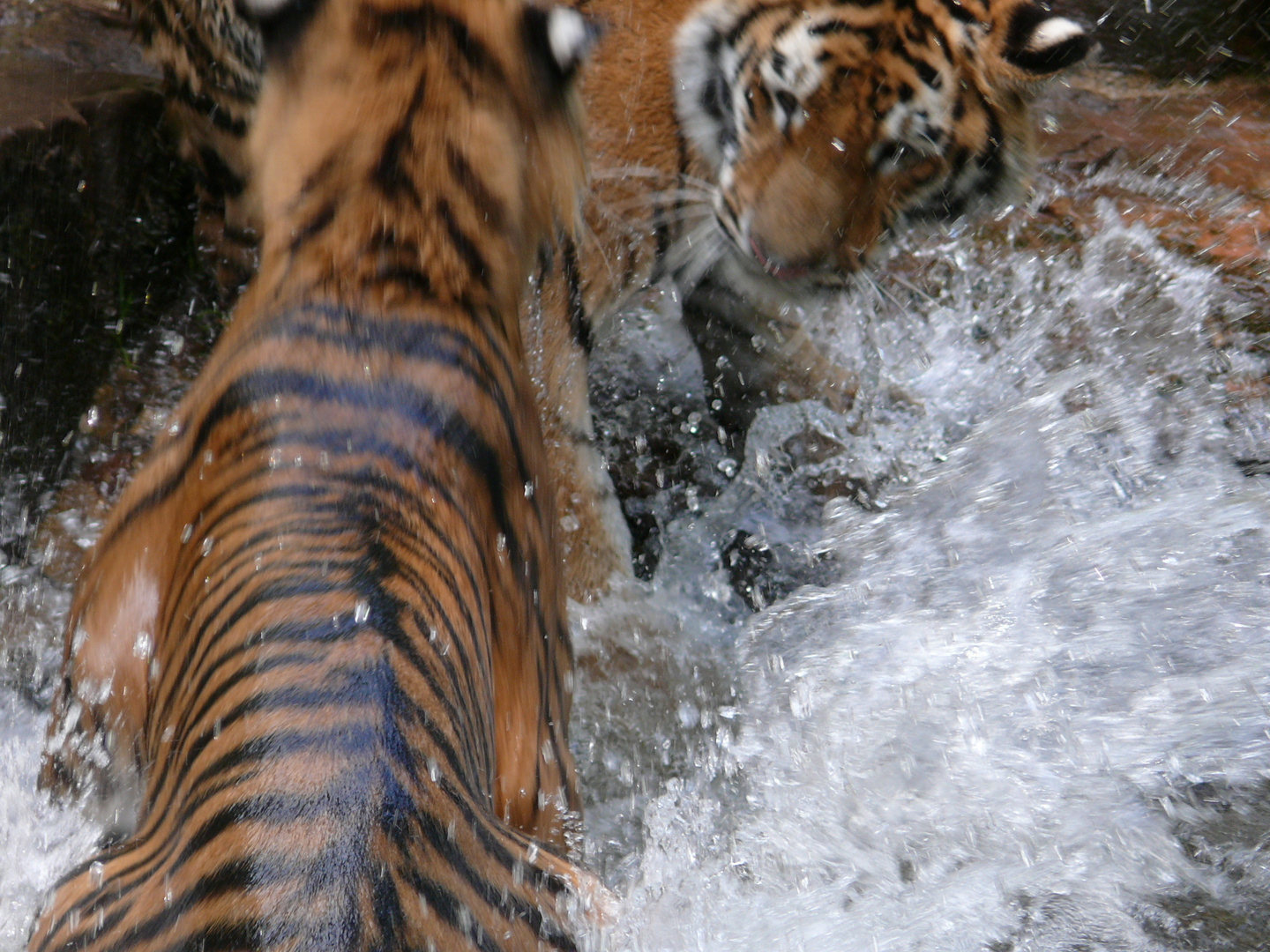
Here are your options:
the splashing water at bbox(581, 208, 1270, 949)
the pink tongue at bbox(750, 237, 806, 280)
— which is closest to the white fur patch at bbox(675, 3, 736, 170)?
the pink tongue at bbox(750, 237, 806, 280)

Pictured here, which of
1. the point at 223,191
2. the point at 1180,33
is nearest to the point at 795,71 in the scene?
the point at 223,191

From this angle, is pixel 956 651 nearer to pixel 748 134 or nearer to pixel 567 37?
pixel 748 134

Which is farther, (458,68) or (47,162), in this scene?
(47,162)

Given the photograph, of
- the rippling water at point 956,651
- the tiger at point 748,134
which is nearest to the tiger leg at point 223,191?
the tiger at point 748,134

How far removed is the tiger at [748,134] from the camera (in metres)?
1.64

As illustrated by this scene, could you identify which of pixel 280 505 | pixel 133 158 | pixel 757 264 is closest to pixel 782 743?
pixel 757 264

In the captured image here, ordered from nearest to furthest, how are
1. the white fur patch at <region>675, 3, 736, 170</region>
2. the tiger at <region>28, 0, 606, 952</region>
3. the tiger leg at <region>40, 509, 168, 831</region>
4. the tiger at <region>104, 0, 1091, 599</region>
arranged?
1. the tiger at <region>28, 0, 606, 952</region>
2. the tiger leg at <region>40, 509, 168, 831</region>
3. the tiger at <region>104, 0, 1091, 599</region>
4. the white fur patch at <region>675, 3, 736, 170</region>

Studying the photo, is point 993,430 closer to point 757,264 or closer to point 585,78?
point 757,264

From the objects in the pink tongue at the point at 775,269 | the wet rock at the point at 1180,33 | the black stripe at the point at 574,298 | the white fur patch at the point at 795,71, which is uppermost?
the wet rock at the point at 1180,33

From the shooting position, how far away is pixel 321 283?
1046 millimetres

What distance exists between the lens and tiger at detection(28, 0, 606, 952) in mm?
750

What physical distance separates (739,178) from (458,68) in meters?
0.73

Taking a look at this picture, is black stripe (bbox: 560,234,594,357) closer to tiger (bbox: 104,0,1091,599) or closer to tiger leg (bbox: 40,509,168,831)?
tiger (bbox: 104,0,1091,599)

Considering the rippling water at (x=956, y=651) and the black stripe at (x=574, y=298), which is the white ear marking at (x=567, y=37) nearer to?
the black stripe at (x=574, y=298)
